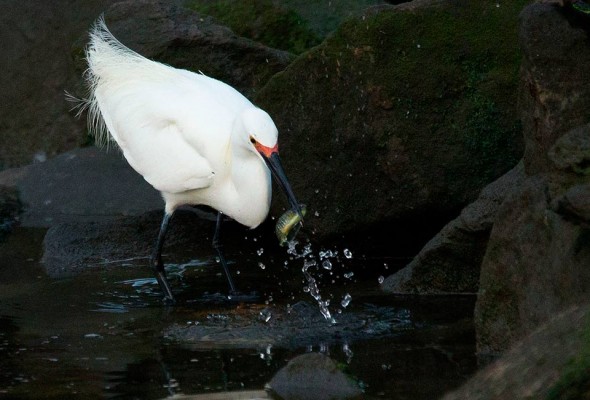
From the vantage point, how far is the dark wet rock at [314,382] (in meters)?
4.74

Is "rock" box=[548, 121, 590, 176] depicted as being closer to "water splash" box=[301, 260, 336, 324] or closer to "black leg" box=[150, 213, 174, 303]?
"water splash" box=[301, 260, 336, 324]

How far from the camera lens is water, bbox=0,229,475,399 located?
16.8ft

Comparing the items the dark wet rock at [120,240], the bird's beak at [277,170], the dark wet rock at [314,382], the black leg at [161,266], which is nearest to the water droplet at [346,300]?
the bird's beak at [277,170]

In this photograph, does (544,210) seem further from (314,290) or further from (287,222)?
(314,290)

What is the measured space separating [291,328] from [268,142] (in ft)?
3.73

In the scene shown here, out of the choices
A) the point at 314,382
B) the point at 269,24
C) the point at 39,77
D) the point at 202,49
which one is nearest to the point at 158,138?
the point at 202,49

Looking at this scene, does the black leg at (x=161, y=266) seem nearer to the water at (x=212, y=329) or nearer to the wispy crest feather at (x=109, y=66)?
the water at (x=212, y=329)

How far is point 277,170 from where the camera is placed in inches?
257

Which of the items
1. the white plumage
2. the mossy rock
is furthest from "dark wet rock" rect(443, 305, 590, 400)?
the mossy rock

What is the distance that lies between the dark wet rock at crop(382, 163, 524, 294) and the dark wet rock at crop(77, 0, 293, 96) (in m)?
2.92

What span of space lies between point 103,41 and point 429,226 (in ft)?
8.90

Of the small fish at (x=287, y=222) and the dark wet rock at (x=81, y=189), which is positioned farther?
the dark wet rock at (x=81, y=189)

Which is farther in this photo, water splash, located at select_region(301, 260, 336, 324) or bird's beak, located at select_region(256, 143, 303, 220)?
bird's beak, located at select_region(256, 143, 303, 220)

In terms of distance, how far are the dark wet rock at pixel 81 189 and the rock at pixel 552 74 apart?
383cm
